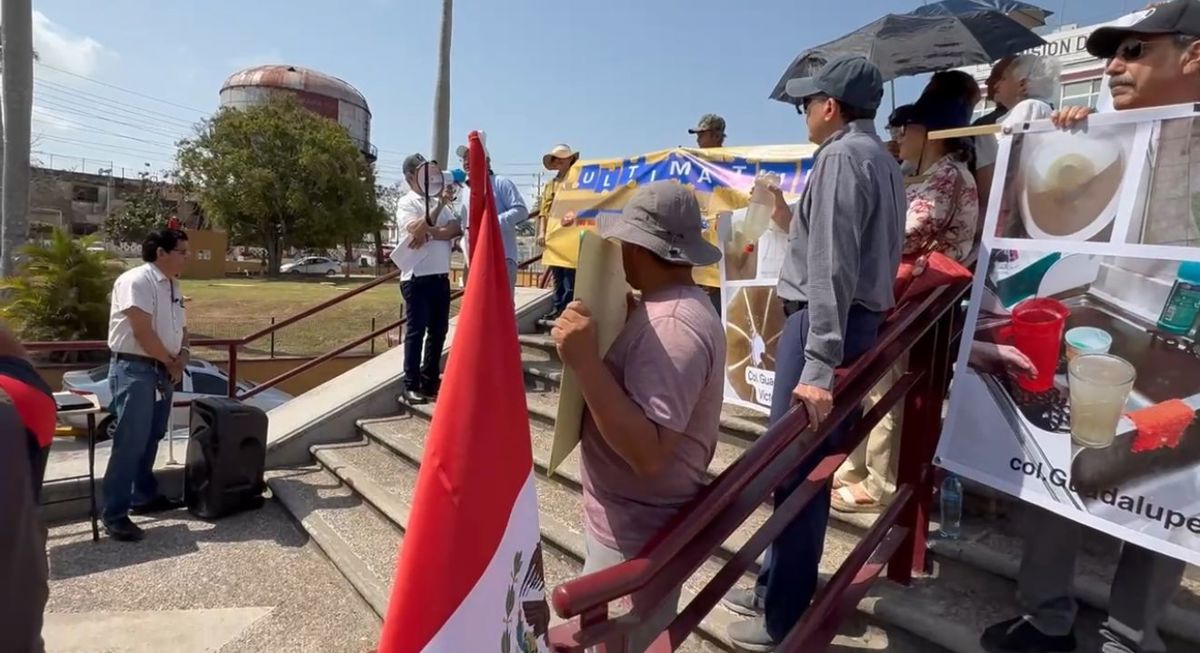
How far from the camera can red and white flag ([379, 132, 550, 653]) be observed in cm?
152

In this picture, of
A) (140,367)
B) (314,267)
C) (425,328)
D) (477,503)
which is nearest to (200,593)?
(140,367)

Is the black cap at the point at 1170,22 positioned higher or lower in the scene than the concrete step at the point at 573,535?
Answer: higher

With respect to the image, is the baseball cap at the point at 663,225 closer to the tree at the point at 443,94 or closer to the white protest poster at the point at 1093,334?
the white protest poster at the point at 1093,334

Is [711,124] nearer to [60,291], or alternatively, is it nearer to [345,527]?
[345,527]

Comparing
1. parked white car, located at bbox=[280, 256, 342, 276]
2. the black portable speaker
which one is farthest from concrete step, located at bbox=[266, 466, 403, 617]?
parked white car, located at bbox=[280, 256, 342, 276]

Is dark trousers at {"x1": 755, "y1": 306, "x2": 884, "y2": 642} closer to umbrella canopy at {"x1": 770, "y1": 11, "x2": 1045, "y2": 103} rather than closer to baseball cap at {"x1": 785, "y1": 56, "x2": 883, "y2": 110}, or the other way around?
baseball cap at {"x1": 785, "y1": 56, "x2": 883, "y2": 110}

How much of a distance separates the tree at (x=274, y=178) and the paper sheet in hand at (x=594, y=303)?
4570 centimetres

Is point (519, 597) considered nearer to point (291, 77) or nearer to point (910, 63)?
point (910, 63)

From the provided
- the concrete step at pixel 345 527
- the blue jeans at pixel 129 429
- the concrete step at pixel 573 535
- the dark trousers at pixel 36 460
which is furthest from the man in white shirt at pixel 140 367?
the dark trousers at pixel 36 460

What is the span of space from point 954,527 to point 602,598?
202 cm

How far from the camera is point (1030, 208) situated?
2.46 meters

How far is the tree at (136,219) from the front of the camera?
171ft

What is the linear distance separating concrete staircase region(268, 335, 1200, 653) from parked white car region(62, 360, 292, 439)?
368cm

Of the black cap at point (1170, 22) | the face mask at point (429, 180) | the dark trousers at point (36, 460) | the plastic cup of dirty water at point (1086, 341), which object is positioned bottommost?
the dark trousers at point (36, 460)
